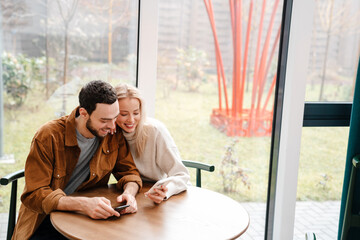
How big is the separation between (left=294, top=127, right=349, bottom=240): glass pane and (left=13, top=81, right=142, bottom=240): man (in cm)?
138

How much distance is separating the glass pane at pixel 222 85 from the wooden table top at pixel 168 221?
0.84m

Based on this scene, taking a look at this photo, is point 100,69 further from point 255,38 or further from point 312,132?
point 312,132

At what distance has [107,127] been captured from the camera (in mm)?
1990

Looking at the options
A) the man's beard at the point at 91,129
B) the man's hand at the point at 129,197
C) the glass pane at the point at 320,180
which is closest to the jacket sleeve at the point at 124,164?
the man's hand at the point at 129,197

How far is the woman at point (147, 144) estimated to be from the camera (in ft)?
6.96

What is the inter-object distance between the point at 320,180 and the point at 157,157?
1.39 meters

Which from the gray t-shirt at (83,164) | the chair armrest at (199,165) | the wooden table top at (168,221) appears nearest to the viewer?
the wooden table top at (168,221)

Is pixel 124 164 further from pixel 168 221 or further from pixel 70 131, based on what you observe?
pixel 168 221

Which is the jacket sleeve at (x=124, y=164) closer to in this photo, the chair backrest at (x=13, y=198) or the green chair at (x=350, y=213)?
the chair backrest at (x=13, y=198)

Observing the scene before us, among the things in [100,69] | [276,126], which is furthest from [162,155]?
[276,126]

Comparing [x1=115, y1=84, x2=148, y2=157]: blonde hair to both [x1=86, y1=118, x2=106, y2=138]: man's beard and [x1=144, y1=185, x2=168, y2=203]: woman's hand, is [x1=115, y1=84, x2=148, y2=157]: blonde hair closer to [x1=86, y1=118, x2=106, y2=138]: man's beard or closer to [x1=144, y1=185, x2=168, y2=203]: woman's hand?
[x1=86, y1=118, x2=106, y2=138]: man's beard

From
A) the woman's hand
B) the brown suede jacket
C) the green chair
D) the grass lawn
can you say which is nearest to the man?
the brown suede jacket

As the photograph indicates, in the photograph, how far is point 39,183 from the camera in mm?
1849

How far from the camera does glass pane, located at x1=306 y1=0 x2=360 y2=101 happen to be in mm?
2748
